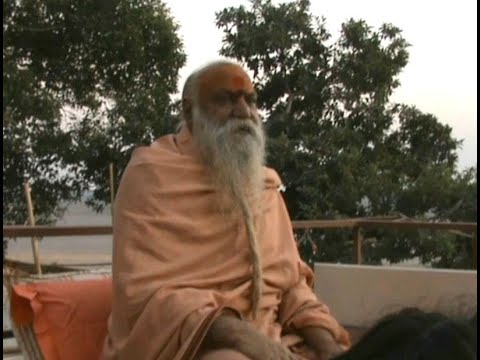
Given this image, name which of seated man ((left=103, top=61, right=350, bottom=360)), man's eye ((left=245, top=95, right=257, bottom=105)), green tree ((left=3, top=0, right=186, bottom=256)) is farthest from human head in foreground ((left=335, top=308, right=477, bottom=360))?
green tree ((left=3, top=0, right=186, bottom=256))

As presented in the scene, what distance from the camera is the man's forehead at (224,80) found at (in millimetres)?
2605

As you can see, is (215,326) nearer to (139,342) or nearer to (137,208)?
(139,342)

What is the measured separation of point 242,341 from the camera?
2281 mm

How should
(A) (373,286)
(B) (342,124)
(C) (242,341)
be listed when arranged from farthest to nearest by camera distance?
(B) (342,124) → (A) (373,286) → (C) (242,341)

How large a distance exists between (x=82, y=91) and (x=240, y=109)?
5.11 meters

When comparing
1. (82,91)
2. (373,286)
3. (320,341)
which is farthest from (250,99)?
(82,91)

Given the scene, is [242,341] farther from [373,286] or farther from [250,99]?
[373,286]

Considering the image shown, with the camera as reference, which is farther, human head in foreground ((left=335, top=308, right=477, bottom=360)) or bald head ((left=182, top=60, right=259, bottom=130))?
bald head ((left=182, top=60, right=259, bottom=130))

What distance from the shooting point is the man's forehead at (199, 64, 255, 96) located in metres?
2.61

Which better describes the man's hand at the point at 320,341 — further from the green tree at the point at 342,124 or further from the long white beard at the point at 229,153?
the green tree at the point at 342,124

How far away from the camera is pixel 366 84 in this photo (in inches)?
325

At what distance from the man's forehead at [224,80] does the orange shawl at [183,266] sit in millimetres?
176

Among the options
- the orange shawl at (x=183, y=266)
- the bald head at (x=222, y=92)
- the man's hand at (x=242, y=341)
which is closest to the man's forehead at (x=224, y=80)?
the bald head at (x=222, y=92)

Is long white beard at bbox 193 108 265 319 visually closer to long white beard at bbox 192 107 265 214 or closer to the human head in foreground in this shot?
long white beard at bbox 192 107 265 214
